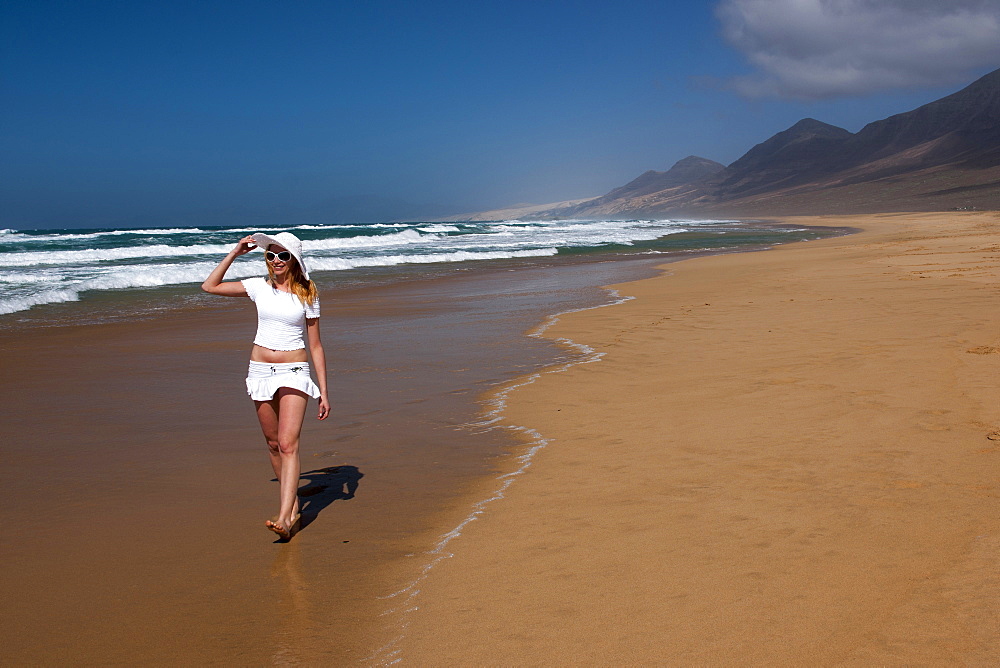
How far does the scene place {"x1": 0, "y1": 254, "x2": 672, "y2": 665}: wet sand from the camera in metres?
3.03

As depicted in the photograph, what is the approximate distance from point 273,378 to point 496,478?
1519mm

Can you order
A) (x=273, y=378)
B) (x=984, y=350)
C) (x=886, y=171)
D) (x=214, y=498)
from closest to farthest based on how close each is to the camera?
(x=273, y=378) → (x=214, y=498) → (x=984, y=350) → (x=886, y=171)

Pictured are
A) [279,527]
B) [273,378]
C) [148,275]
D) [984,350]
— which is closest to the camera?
[279,527]

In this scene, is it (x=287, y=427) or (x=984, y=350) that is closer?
(x=287, y=427)

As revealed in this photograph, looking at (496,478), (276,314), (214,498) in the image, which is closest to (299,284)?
(276,314)

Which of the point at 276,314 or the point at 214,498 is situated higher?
the point at 276,314

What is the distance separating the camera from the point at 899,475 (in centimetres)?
400

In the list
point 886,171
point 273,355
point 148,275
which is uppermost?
point 886,171

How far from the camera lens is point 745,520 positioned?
3.63m

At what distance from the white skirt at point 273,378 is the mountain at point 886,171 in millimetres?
76965

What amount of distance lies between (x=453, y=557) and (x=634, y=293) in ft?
39.0

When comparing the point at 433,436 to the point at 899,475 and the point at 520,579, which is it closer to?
the point at 520,579

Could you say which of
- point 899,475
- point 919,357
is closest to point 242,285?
point 899,475

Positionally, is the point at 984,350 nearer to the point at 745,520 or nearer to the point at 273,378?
the point at 745,520
